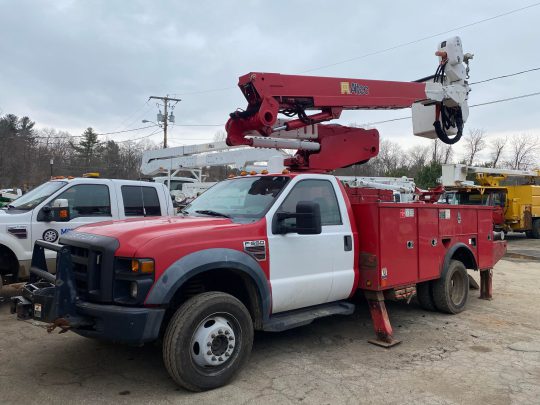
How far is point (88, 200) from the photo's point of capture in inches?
273

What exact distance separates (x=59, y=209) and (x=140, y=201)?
4.59ft

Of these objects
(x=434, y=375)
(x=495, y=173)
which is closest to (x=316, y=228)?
(x=434, y=375)

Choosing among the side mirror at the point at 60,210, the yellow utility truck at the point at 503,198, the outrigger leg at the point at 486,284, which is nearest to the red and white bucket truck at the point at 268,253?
the outrigger leg at the point at 486,284

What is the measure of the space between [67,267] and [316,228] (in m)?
2.18

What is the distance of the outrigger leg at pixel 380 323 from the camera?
520cm

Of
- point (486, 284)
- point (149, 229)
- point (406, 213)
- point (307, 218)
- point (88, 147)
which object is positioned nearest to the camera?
point (149, 229)

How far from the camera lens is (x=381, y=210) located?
516 centimetres

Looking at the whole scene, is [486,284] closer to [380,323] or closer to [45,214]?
[380,323]

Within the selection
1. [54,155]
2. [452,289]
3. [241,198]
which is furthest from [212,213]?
[54,155]

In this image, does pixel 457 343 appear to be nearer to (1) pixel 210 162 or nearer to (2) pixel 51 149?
(1) pixel 210 162

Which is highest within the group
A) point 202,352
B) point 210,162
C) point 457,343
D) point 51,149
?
point 51,149

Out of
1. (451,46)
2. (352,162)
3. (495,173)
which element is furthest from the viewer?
(495,173)

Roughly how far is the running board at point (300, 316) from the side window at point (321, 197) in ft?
3.03

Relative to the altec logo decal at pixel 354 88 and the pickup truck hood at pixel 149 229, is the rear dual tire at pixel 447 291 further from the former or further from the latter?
the pickup truck hood at pixel 149 229
